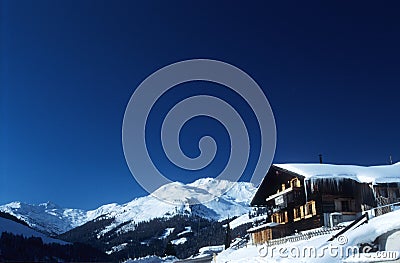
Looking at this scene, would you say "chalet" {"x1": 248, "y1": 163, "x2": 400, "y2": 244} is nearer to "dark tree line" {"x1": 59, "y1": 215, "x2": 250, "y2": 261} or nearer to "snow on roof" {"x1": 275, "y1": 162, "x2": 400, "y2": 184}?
"snow on roof" {"x1": 275, "y1": 162, "x2": 400, "y2": 184}

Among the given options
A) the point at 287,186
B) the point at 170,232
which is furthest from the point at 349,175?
the point at 170,232

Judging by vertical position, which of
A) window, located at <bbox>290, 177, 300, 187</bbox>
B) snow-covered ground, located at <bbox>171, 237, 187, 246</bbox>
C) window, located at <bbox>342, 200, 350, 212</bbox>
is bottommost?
window, located at <bbox>342, 200, 350, 212</bbox>

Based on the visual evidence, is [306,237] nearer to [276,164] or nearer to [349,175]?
[349,175]

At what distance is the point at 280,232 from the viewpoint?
3559cm

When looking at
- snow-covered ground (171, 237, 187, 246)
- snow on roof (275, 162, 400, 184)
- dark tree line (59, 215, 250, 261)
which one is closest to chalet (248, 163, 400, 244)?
snow on roof (275, 162, 400, 184)

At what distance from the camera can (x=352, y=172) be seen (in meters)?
31.5

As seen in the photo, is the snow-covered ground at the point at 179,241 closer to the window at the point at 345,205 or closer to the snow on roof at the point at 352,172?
the snow on roof at the point at 352,172

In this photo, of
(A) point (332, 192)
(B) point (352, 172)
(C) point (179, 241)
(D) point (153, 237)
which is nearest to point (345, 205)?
(A) point (332, 192)

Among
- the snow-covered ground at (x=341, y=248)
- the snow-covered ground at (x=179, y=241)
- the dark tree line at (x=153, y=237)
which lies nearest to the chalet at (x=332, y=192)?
the snow-covered ground at (x=341, y=248)

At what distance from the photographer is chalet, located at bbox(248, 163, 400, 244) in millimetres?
29875

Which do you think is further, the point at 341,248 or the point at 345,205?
the point at 345,205

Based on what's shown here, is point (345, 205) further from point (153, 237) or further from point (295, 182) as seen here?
point (153, 237)

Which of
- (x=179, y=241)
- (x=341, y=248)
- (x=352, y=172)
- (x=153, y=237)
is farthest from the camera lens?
(x=153, y=237)

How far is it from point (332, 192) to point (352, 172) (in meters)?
2.13
